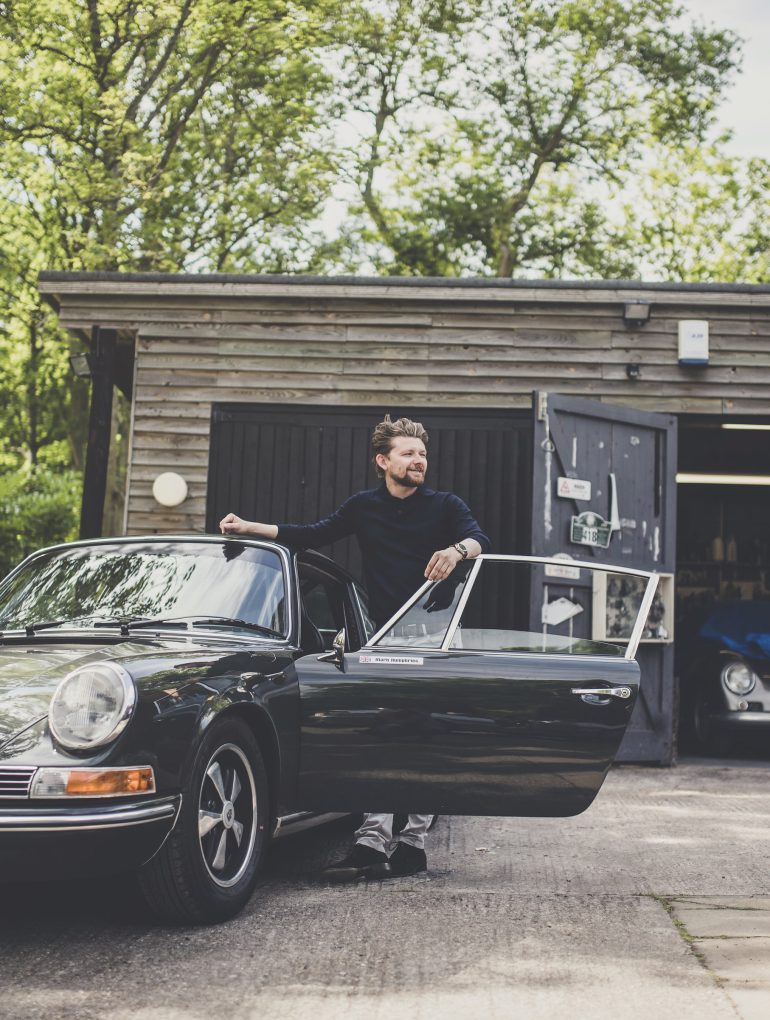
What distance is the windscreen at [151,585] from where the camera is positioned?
192 inches

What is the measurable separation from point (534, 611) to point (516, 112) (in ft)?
70.7

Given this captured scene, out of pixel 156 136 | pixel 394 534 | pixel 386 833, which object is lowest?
pixel 386 833

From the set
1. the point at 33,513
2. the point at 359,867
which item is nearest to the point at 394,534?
the point at 359,867

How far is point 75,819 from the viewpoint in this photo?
3.55m

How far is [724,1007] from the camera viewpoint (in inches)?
130

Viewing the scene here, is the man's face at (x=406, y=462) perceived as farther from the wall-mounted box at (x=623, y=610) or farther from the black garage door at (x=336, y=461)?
the black garage door at (x=336, y=461)

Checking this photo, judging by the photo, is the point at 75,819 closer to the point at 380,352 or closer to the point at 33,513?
the point at 380,352

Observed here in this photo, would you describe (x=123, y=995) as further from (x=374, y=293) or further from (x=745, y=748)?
(x=745, y=748)

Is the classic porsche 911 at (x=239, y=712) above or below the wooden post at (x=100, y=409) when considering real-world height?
below

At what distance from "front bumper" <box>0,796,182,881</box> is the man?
1652 millimetres

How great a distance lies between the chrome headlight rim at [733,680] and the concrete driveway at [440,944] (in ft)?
13.7

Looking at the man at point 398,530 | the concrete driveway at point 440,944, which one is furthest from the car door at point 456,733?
the man at point 398,530

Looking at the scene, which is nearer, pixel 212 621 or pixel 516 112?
pixel 212 621

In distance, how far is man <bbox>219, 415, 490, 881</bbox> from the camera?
5215mm
